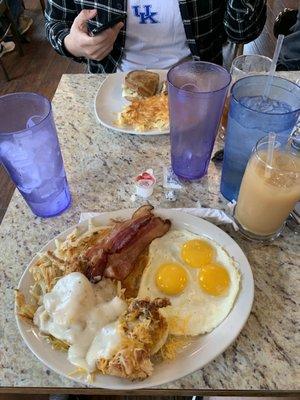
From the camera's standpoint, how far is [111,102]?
1337 mm

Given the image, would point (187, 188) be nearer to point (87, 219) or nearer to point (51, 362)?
point (87, 219)

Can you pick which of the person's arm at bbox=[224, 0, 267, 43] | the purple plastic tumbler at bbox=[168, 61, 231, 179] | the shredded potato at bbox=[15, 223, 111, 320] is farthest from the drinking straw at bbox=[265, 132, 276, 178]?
the person's arm at bbox=[224, 0, 267, 43]

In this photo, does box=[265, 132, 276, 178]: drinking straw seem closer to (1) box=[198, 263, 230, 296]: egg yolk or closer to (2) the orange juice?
(2) the orange juice

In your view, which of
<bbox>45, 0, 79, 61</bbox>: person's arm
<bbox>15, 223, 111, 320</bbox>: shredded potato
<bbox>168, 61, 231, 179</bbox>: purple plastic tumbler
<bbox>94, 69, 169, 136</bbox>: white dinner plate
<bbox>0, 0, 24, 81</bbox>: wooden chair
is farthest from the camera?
<bbox>0, 0, 24, 81</bbox>: wooden chair

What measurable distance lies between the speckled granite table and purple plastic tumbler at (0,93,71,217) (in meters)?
0.06

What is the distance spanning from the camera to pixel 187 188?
1065mm

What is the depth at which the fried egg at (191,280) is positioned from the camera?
29.8 inches

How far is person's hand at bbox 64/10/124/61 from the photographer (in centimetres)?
122

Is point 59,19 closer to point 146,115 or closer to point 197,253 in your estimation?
point 146,115

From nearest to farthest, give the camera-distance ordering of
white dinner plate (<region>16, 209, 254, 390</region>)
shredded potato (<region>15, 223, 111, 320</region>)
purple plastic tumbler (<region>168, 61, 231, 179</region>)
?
white dinner plate (<region>16, 209, 254, 390</region>) → shredded potato (<region>15, 223, 111, 320</region>) → purple plastic tumbler (<region>168, 61, 231, 179</region>)

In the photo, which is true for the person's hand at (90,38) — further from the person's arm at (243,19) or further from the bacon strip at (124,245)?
the bacon strip at (124,245)

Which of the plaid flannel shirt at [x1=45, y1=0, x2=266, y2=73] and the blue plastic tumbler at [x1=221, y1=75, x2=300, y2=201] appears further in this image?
the plaid flannel shirt at [x1=45, y1=0, x2=266, y2=73]

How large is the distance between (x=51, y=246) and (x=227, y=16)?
125cm

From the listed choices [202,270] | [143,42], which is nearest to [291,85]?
[202,270]
